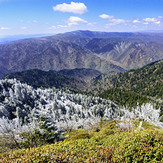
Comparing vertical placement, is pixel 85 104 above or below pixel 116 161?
below

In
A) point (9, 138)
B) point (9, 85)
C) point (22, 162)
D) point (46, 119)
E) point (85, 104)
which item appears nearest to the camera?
point (22, 162)

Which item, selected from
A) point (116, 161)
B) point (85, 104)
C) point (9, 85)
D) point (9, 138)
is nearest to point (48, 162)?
point (116, 161)

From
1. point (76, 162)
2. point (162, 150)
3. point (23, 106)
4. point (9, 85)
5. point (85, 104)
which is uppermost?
point (162, 150)

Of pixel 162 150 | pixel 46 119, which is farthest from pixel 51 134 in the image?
pixel 162 150

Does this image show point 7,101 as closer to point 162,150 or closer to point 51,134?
point 51,134

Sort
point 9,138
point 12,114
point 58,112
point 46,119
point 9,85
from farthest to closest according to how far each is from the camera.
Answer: point 9,85, point 58,112, point 12,114, point 46,119, point 9,138

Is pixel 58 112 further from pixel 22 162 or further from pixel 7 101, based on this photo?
pixel 22 162

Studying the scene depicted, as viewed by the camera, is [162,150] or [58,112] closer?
[162,150]

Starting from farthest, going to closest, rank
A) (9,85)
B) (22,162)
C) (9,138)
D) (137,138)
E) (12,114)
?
(9,85) < (12,114) < (9,138) < (137,138) < (22,162)

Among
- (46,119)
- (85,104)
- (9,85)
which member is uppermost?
(46,119)
